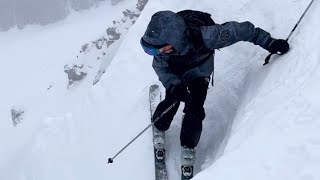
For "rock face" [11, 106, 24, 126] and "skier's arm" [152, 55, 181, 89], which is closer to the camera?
"skier's arm" [152, 55, 181, 89]

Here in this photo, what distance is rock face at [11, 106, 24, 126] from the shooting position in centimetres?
3622

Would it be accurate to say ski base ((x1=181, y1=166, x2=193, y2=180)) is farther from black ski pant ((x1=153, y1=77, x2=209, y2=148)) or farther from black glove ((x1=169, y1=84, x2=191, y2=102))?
black glove ((x1=169, y1=84, x2=191, y2=102))

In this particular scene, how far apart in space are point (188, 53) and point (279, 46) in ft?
4.45

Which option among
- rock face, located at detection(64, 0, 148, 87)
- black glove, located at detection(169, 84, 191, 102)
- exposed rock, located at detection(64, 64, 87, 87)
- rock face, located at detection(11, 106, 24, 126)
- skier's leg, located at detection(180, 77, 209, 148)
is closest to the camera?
skier's leg, located at detection(180, 77, 209, 148)

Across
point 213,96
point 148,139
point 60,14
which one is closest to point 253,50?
point 213,96

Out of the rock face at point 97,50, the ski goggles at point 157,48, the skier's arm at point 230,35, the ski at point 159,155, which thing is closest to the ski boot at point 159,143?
the ski at point 159,155

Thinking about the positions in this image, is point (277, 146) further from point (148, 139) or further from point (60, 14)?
point (60, 14)

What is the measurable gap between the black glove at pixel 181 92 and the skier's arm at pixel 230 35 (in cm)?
72

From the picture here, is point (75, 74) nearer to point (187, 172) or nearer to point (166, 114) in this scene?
point (166, 114)

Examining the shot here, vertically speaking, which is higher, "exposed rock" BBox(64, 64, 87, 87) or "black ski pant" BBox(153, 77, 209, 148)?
"black ski pant" BBox(153, 77, 209, 148)

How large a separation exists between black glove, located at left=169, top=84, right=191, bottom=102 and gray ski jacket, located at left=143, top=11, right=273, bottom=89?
11 cm

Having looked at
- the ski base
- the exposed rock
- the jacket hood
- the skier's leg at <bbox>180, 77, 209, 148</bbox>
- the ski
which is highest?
the jacket hood

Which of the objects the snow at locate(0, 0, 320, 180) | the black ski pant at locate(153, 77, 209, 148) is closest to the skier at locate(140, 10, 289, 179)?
the black ski pant at locate(153, 77, 209, 148)

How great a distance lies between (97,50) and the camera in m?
40.2
